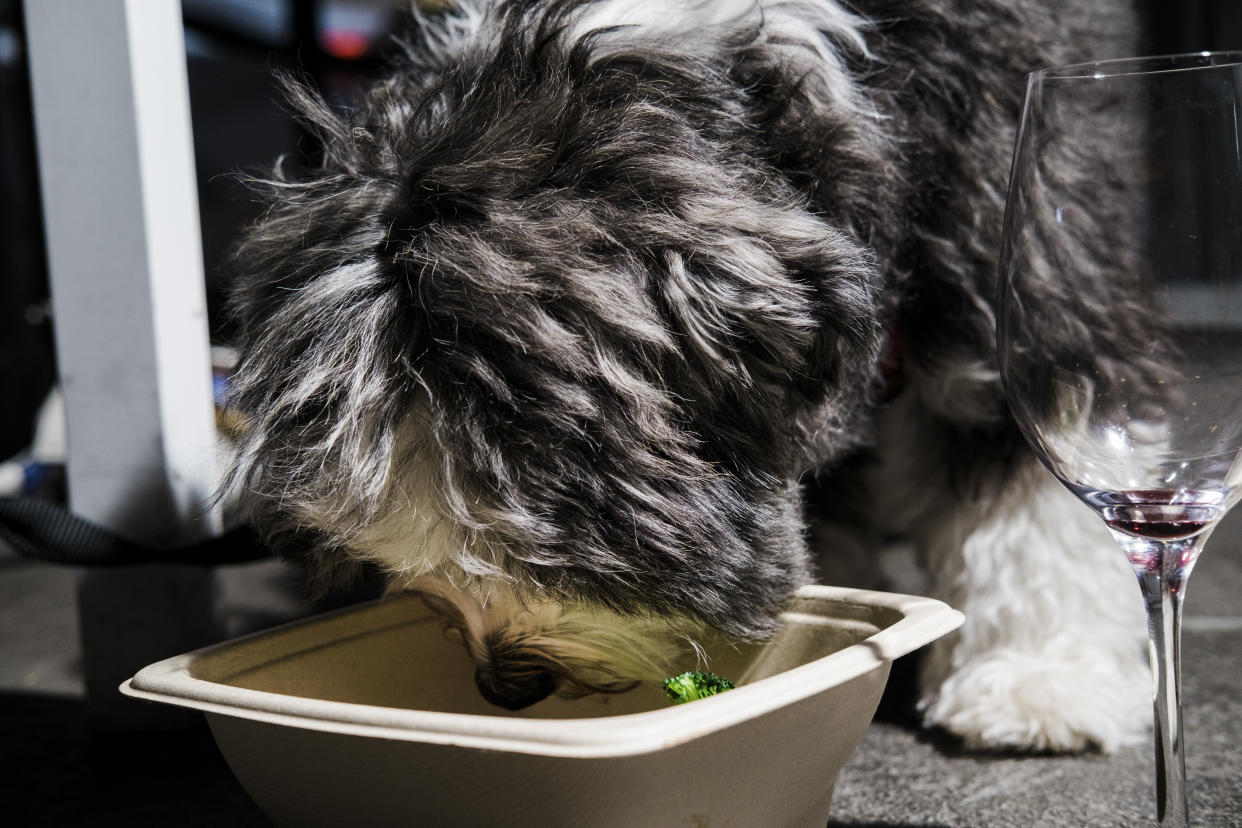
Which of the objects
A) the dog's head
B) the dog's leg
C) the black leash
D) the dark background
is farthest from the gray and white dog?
the dark background

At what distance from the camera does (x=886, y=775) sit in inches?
43.3

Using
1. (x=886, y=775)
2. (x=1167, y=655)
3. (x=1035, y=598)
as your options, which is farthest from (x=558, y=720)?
(x=1035, y=598)

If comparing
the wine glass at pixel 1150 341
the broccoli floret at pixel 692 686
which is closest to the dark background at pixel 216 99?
the broccoli floret at pixel 692 686

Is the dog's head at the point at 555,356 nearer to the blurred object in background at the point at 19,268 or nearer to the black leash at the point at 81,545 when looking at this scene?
the black leash at the point at 81,545

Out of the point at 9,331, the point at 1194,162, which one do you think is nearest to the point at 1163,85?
the point at 1194,162

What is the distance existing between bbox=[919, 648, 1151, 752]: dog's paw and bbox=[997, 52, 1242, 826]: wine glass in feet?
1.69

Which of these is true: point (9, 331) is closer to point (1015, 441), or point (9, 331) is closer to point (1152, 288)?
point (1015, 441)

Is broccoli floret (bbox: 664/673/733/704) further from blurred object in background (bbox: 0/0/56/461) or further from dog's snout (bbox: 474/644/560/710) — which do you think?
blurred object in background (bbox: 0/0/56/461)

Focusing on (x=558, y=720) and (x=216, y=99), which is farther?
(x=216, y=99)

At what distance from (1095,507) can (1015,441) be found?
1.92 feet

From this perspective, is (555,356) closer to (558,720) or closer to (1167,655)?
(558,720)

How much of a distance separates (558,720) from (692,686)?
22 cm

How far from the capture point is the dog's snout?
92 centimetres

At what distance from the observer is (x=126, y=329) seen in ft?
4.19
